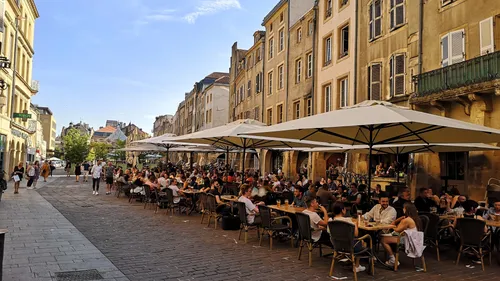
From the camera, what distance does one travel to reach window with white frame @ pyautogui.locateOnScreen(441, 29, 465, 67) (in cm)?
1335

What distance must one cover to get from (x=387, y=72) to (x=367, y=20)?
10.8 feet

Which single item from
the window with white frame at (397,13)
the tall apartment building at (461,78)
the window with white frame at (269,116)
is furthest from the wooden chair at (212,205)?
the window with white frame at (269,116)

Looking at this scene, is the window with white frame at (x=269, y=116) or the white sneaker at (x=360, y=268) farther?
the window with white frame at (x=269, y=116)

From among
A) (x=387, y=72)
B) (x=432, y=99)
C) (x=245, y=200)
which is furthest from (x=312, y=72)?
(x=245, y=200)

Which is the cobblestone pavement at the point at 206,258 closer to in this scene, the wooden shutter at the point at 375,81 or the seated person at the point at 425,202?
the seated person at the point at 425,202

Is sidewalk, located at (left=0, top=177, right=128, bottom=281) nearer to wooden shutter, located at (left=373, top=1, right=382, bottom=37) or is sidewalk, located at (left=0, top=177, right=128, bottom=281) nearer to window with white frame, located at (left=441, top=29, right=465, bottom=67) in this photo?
window with white frame, located at (left=441, top=29, right=465, bottom=67)

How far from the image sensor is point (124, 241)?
857 cm

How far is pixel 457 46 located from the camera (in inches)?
532

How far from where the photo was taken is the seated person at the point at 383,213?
23.8 feet

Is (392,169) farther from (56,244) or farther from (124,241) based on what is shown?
(56,244)

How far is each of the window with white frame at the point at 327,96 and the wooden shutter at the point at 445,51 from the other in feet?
26.6

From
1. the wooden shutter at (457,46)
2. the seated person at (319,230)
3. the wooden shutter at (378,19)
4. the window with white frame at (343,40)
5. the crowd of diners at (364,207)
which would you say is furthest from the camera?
the window with white frame at (343,40)

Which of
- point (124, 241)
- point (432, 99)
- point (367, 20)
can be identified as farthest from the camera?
point (367, 20)

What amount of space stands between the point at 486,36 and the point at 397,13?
15.8 ft
